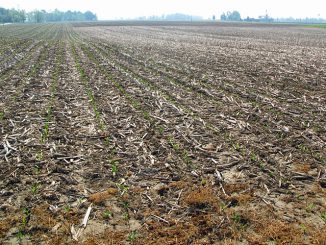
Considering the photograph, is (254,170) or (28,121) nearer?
(254,170)

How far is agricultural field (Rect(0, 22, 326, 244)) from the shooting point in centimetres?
543

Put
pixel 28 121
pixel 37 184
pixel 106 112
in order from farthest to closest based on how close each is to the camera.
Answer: pixel 106 112, pixel 28 121, pixel 37 184

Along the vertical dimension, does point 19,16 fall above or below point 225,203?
above

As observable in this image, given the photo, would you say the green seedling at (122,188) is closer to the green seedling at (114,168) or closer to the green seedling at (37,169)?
the green seedling at (114,168)

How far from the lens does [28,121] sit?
10578mm

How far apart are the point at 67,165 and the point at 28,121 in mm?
3847

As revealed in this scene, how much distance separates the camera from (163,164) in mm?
7656

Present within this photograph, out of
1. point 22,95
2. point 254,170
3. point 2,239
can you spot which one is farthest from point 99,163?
point 22,95

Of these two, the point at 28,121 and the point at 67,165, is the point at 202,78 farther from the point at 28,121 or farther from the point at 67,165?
the point at 67,165

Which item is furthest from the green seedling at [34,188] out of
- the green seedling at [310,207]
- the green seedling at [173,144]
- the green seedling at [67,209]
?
the green seedling at [310,207]

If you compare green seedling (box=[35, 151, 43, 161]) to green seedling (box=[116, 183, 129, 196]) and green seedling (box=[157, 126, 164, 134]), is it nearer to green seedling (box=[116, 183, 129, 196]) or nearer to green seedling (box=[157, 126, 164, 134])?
green seedling (box=[116, 183, 129, 196])

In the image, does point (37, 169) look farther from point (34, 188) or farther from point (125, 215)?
point (125, 215)

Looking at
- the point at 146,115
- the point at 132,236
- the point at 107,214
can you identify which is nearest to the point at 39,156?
the point at 107,214

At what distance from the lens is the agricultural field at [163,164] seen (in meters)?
5.43
